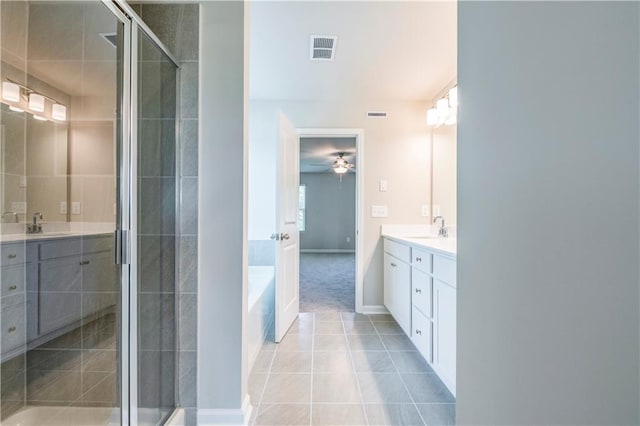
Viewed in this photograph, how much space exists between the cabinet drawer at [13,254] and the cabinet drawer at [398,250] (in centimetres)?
240

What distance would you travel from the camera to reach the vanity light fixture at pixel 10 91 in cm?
140

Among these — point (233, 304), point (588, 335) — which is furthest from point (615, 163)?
point (233, 304)

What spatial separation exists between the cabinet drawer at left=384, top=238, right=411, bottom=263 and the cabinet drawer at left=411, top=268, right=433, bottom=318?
6.1 inches

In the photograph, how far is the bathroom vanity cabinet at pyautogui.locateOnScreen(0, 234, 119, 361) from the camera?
1364 millimetres

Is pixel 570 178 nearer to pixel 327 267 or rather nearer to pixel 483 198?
pixel 483 198

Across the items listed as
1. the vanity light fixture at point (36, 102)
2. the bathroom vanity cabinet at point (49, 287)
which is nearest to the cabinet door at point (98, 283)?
the bathroom vanity cabinet at point (49, 287)

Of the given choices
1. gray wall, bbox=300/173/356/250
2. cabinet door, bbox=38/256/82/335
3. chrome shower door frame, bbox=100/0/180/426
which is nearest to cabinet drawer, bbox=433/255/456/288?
chrome shower door frame, bbox=100/0/180/426

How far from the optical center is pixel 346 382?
1911mm

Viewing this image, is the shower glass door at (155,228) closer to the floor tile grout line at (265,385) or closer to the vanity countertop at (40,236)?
the vanity countertop at (40,236)

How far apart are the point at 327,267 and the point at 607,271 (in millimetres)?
6166

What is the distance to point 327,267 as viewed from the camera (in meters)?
6.48

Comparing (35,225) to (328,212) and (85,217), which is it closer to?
(85,217)

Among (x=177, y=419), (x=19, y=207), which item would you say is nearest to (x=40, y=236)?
(x=19, y=207)

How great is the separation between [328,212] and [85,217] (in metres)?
7.92
